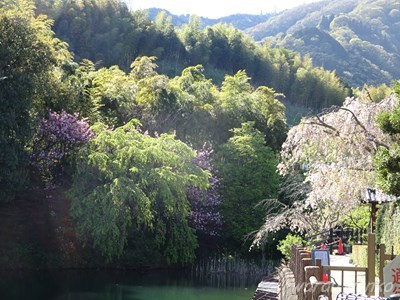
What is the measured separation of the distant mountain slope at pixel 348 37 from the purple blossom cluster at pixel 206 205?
71.2 meters

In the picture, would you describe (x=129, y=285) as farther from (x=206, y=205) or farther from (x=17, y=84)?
(x=17, y=84)

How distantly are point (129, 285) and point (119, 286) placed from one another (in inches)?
16.4

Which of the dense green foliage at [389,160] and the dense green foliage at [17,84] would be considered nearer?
the dense green foliage at [389,160]

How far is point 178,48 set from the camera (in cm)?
4716

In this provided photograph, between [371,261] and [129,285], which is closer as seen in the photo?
[371,261]

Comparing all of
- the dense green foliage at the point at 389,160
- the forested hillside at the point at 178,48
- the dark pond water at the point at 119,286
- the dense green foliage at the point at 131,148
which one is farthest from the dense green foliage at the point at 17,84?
the forested hillside at the point at 178,48

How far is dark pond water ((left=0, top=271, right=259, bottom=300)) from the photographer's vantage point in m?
17.9

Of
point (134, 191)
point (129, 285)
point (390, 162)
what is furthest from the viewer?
point (134, 191)

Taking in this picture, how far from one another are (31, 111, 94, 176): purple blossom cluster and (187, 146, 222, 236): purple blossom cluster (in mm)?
4781

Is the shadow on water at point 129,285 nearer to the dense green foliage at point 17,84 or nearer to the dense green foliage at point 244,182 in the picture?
the dense green foliage at point 244,182

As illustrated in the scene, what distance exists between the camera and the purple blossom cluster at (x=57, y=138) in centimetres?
2225

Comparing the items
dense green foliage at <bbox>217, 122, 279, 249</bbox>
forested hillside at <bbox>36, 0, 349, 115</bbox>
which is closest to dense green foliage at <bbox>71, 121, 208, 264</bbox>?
dense green foliage at <bbox>217, 122, 279, 249</bbox>

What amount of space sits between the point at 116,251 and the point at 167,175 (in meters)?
3.11

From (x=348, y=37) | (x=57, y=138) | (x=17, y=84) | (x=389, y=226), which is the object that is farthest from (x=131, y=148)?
(x=348, y=37)
